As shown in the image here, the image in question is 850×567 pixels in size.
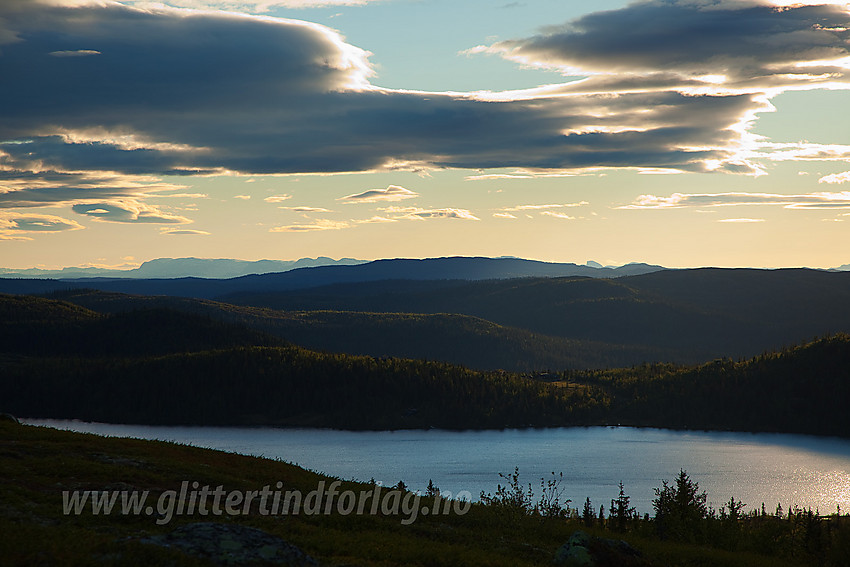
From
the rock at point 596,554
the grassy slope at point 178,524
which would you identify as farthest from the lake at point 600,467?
the rock at point 596,554

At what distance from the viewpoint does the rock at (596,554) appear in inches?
1305

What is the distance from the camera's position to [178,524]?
3234 cm

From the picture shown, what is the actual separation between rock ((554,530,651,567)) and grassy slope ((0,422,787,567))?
1434mm

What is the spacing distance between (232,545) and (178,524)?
705 cm

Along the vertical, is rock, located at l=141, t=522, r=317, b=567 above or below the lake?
above

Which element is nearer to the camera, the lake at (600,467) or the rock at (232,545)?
the rock at (232,545)

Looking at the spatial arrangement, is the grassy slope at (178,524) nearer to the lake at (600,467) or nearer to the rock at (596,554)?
the rock at (596,554)

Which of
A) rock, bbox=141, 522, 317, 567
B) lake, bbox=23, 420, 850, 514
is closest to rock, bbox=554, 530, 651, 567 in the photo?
rock, bbox=141, 522, 317, 567

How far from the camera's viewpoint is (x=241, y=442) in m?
198

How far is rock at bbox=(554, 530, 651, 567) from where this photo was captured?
3316 centimetres

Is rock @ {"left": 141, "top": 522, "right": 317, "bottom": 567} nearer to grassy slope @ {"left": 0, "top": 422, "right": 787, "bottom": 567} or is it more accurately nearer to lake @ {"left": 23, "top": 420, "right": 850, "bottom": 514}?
grassy slope @ {"left": 0, "top": 422, "right": 787, "bottom": 567}

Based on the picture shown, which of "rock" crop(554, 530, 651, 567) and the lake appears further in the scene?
the lake

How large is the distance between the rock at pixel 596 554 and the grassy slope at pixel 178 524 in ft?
4.71

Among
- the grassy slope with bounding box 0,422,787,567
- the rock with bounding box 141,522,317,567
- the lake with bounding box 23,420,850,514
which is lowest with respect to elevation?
the lake with bounding box 23,420,850,514
